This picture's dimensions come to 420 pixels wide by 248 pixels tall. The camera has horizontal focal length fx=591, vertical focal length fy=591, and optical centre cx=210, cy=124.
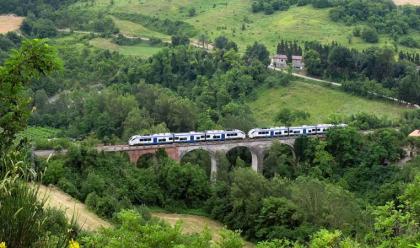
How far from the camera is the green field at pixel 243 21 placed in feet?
236

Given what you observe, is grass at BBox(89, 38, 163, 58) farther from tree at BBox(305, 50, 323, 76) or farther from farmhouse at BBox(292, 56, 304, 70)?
tree at BBox(305, 50, 323, 76)

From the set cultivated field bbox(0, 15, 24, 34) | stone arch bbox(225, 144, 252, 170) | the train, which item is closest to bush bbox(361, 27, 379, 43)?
the train

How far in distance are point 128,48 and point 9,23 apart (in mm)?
17610

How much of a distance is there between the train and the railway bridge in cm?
31

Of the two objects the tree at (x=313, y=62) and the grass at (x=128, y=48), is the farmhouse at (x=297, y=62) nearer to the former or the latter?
the tree at (x=313, y=62)

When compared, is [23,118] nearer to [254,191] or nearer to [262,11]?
[254,191]

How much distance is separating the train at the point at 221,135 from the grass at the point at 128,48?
31.7 meters

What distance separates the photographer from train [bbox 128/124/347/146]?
3745 centimetres

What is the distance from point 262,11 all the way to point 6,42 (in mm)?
35494

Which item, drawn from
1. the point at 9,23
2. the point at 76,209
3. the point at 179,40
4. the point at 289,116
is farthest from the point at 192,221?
the point at 9,23

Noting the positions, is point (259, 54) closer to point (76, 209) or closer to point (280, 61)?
point (280, 61)

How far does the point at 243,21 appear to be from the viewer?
8119 centimetres

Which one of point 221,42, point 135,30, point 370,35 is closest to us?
point 370,35

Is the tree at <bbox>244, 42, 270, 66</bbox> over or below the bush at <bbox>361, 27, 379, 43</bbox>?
below
